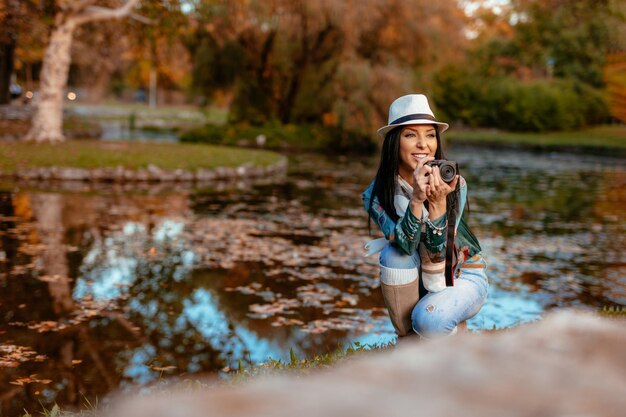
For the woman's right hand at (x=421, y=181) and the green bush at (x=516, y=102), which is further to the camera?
the green bush at (x=516, y=102)

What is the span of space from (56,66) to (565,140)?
26.0 m

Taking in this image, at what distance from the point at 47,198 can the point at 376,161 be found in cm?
1440

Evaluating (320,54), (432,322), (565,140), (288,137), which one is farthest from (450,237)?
(565,140)

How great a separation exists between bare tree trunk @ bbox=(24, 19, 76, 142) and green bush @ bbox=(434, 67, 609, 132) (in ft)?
93.0

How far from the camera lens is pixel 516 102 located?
4144 cm

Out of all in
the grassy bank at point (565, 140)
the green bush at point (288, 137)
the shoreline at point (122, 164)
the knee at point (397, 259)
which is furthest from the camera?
the grassy bank at point (565, 140)

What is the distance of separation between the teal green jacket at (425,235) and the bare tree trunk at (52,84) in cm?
1712

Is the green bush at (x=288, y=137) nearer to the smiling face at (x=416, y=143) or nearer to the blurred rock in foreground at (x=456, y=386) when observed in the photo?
the smiling face at (x=416, y=143)

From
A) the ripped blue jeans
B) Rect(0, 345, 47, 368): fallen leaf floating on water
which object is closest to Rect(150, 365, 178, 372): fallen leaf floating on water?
Rect(0, 345, 47, 368): fallen leaf floating on water

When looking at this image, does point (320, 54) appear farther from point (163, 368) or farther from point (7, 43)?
point (163, 368)

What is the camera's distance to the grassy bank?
31.6m

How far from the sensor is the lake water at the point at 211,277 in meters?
4.91

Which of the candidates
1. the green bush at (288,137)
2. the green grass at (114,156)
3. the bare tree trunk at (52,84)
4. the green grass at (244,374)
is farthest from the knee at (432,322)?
the green bush at (288,137)

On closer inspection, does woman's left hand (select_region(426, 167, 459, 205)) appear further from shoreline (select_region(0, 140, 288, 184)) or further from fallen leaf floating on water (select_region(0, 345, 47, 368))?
shoreline (select_region(0, 140, 288, 184))
